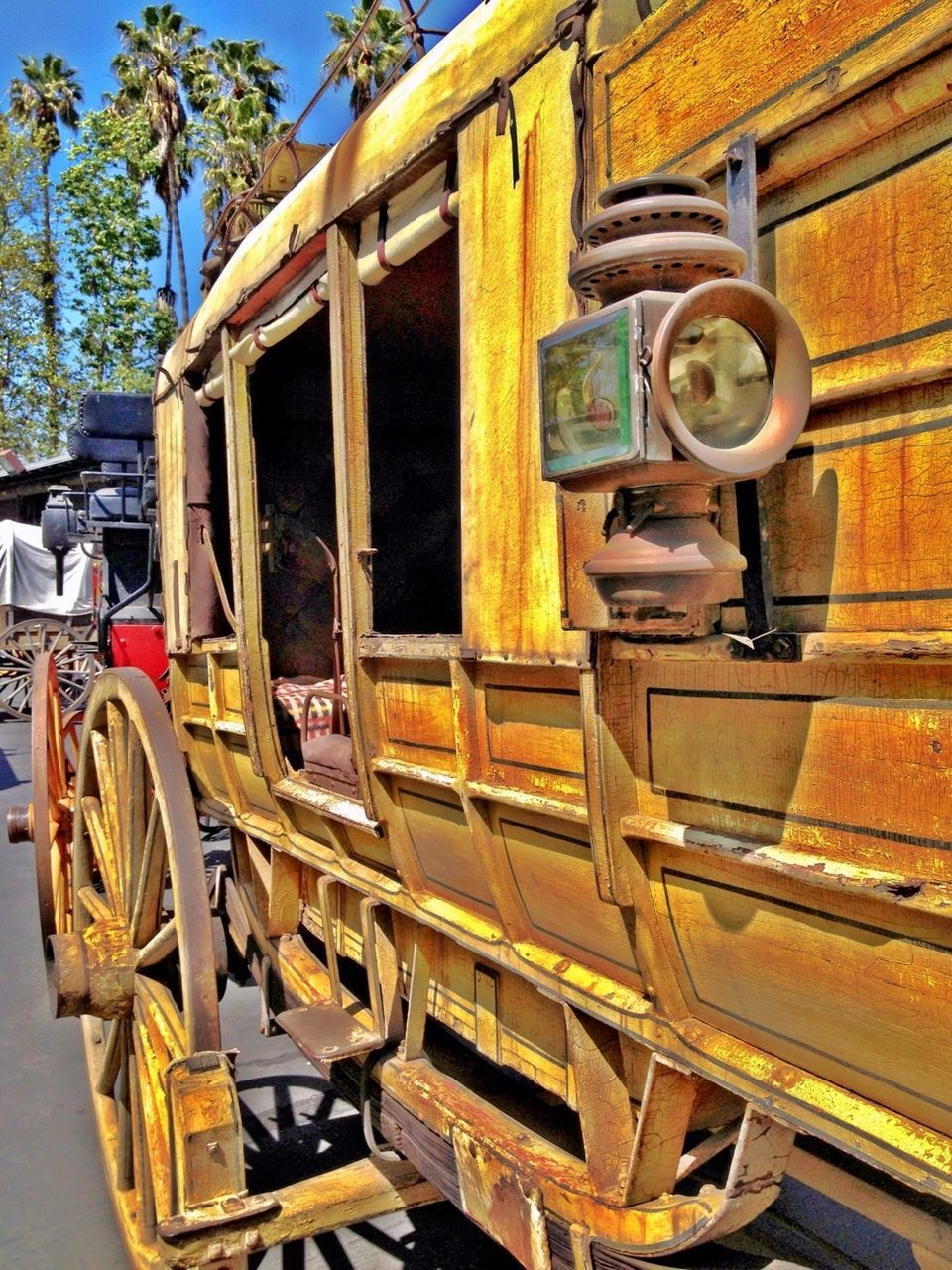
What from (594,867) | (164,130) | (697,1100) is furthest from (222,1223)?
(164,130)

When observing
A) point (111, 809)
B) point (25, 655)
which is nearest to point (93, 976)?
point (111, 809)

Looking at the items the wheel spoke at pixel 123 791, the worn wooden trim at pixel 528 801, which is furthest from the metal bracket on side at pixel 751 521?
the wheel spoke at pixel 123 791

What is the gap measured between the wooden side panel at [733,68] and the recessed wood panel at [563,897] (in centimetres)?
99

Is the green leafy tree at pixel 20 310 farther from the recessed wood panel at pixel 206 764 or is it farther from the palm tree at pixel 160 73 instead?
the recessed wood panel at pixel 206 764

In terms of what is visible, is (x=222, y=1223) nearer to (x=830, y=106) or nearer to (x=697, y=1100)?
(x=697, y=1100)

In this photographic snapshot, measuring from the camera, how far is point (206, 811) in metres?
3.77

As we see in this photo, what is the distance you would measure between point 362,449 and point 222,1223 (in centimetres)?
158

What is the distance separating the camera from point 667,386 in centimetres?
108

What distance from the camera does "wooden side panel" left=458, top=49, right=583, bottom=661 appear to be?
1.58m

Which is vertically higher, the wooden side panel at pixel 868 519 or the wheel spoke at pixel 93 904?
the wooden side panel at pixel 868 519

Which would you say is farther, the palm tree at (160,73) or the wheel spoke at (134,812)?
the palm tree at (160,73)

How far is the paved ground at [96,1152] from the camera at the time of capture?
2.91m

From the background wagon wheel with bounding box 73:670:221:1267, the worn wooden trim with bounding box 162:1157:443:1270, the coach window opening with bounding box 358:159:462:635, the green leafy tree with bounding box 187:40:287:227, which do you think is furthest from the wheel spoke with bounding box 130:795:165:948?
the green leafy tree with bounding box 187:40:287:227

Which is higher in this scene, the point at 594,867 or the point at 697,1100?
the point at 594,867
